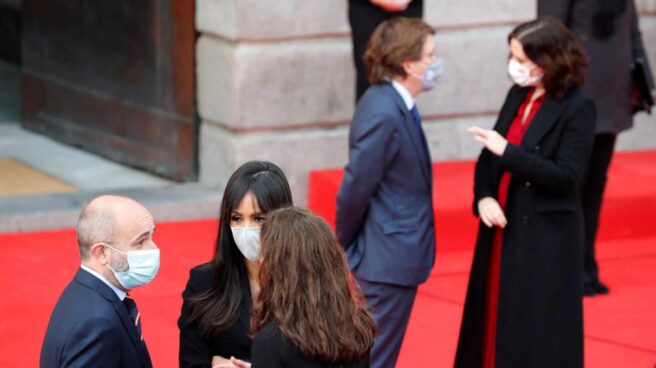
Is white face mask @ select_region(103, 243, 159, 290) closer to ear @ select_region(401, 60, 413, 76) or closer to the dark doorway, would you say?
ear @ select_region(401, 60, 413, 76)

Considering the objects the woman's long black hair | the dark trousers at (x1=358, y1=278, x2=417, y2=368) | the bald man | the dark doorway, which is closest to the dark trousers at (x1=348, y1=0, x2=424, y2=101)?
the dark doorway

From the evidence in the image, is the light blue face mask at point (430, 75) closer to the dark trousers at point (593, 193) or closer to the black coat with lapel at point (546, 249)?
the black coat with lapel at point (546, 249)

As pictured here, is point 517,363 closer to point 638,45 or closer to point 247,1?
point 638,45

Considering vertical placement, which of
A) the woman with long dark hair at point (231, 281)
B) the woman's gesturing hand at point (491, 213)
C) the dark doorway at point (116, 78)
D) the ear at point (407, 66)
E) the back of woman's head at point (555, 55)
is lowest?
the dark doorway at point (116, 78)

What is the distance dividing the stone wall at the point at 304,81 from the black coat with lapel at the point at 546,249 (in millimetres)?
2929

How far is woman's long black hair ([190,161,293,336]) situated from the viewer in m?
4.12

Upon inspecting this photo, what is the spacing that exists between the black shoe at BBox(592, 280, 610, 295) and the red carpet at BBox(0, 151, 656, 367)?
43mm

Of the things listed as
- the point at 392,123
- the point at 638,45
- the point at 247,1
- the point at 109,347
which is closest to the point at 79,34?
the point at 247,1

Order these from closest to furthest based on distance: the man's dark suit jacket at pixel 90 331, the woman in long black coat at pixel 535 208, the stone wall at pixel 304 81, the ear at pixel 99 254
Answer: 1. the man's dark suit jacket at pixel 90 331
2. the ear at pixel 99 254
3. the woman in long black coat at pixel 535 208
4. the stone wall at pixel 304 81

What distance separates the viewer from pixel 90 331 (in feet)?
12.3

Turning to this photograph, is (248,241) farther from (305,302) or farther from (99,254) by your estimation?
(305,302)

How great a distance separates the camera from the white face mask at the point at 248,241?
414 centimetres

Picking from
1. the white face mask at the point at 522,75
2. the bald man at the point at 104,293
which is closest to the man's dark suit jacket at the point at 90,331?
the bald man at the point at 104,293

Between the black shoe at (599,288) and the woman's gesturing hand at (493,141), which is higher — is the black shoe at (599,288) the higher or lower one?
the lower one
